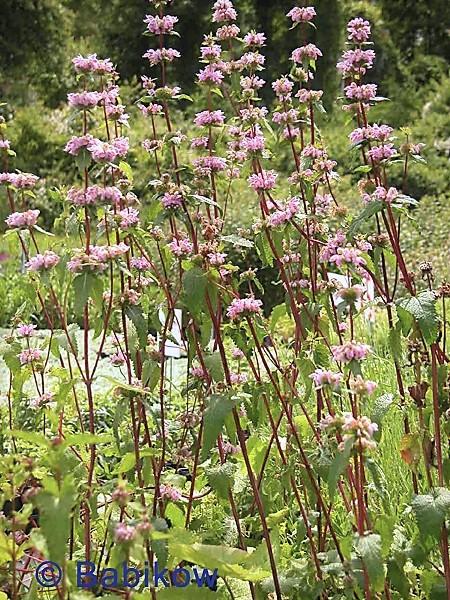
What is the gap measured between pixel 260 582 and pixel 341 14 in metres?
13.8

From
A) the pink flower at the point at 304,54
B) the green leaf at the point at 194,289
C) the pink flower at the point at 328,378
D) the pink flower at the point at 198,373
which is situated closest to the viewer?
the pink flower at the point at 328,378

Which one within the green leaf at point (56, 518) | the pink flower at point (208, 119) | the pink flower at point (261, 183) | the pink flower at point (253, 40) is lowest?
the green leaf at point (56, 518)

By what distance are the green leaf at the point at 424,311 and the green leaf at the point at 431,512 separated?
240 millimetres

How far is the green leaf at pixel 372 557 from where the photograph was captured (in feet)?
3.61

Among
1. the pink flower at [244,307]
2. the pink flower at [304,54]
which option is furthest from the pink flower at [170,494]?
the pink flower at [304,54]

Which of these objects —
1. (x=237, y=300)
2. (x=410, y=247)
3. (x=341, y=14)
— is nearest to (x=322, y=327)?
(x=237, y=300)

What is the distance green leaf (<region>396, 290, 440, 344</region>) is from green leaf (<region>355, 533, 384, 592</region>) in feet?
1.11

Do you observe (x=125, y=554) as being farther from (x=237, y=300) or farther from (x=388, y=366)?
(x=388, y=366)

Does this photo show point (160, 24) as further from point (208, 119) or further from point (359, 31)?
point (359, 31)

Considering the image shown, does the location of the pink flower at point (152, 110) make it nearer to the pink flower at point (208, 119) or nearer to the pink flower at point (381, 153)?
the pink flower at point (208, 119)

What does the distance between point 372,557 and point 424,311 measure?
1.32 ft

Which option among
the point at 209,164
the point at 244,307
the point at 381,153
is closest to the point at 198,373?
the point at 244,307

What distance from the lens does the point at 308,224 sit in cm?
161

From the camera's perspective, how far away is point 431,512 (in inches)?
50.9
